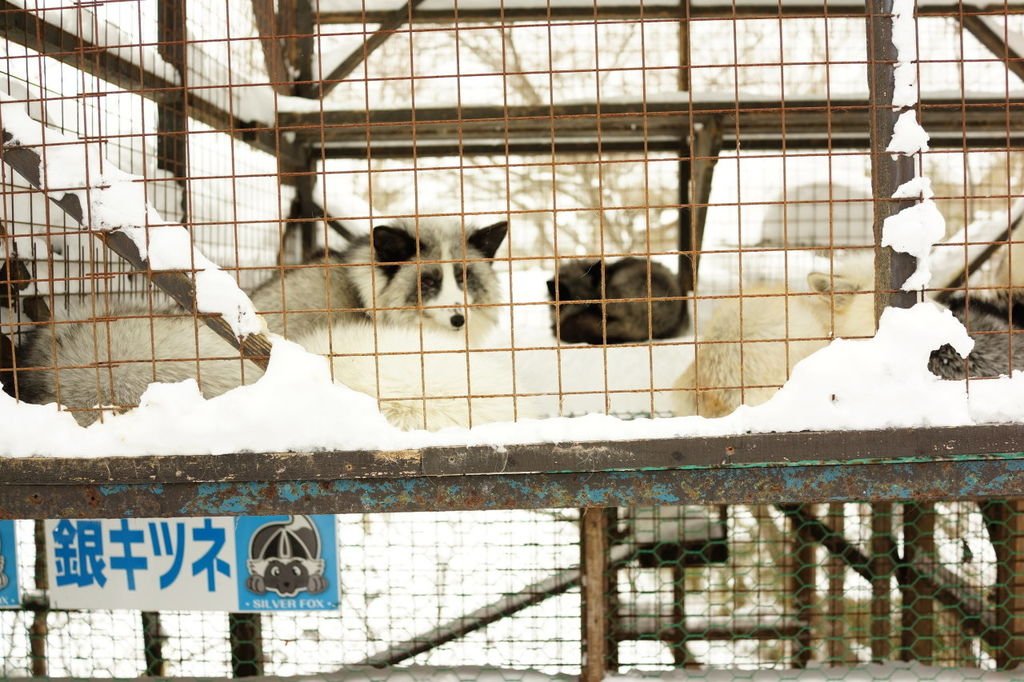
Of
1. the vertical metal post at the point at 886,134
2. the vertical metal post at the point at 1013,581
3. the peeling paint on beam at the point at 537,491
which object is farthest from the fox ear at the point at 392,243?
the vertical metal post at the point at 1013,581

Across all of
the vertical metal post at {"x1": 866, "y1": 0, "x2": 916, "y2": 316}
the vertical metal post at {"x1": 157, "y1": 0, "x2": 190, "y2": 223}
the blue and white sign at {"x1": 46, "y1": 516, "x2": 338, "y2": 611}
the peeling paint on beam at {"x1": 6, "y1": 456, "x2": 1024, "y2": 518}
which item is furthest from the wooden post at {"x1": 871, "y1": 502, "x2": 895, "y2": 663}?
the vertical metal post at {"x1": 157, "y1": 0, "x2": 190, "y2": 223}

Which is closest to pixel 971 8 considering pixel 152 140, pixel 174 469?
pixel 152 140

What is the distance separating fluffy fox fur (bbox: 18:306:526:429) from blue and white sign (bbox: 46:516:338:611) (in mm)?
493

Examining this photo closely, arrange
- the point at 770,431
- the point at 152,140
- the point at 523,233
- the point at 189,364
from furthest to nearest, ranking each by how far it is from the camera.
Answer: the point at 523,233 → the point at 152,140 → the point at 189,364 → the point at 770,431

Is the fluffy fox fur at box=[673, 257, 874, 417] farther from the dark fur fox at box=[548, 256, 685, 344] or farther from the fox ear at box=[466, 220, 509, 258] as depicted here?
the dark fur fox at box=[548, 256, 685, 344]

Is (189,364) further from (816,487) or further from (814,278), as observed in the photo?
(814,278)

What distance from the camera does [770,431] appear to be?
7.30 ft

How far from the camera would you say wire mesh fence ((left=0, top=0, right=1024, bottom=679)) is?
2283 millimetres

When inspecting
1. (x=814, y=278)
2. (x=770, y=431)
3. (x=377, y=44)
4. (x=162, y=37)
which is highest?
(x=377, y=44)

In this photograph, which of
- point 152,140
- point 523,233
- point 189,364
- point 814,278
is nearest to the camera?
point 189,364

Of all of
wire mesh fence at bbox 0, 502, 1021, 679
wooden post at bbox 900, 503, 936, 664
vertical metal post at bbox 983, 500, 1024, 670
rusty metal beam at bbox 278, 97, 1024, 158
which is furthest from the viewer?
wooden post at bbox 900, 503, 936, 664

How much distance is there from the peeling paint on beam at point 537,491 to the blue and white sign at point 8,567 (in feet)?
2.67

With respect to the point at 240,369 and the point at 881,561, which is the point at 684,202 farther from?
the point at 240,369

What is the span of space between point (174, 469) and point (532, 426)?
3.23 ft
